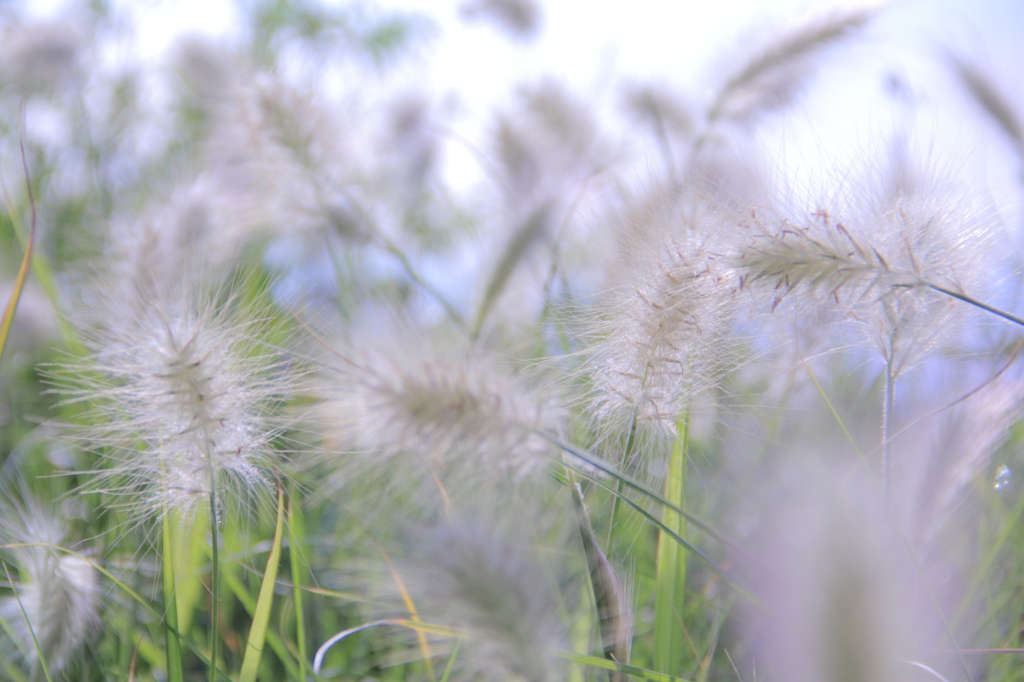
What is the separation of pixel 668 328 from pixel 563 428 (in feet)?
0.45

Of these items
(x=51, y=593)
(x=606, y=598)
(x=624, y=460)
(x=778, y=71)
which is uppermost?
(x=778, y=71)

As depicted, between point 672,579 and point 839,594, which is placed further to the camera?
point 672,579

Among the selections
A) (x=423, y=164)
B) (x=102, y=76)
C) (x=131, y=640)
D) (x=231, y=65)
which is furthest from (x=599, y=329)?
(x=102, y=76)

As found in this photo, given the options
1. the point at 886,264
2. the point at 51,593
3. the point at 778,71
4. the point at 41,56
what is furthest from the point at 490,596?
the point at 41,56

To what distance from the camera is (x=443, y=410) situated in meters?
0.47

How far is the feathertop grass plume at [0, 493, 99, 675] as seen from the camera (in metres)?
0.64

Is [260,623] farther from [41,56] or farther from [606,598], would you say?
[41,56]

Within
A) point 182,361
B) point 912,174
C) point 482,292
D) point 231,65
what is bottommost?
point 182,361

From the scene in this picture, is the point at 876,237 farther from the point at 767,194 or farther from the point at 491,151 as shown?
the point at 491,151

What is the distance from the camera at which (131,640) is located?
82 centimetres

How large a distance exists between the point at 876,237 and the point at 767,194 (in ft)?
0.34

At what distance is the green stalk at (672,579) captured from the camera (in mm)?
579

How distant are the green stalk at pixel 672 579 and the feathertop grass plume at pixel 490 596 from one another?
20 centimetres

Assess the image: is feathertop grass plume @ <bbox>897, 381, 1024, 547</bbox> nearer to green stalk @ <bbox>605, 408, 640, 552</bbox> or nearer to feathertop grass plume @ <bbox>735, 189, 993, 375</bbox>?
feathertop grass plume @ <bbox>735, 189, 993, 375</bbox>
